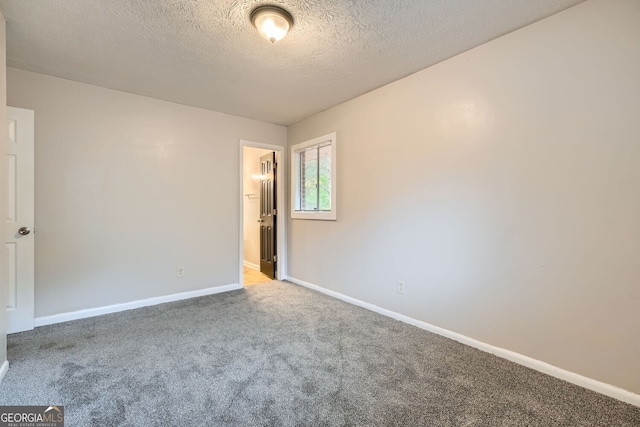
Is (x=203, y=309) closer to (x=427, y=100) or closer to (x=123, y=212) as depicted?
(x=123, y=212)

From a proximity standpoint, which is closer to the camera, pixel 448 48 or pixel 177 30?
pixel 177 30

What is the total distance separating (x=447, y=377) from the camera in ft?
6.26

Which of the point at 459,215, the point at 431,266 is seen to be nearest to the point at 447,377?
the point at 431,266

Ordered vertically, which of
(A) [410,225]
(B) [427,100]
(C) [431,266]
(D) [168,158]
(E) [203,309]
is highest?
(B) [427,100]

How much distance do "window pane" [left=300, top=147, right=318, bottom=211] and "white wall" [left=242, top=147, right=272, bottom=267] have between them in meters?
1.18

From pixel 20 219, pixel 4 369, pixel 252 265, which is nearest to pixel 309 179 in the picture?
pixel 252 265

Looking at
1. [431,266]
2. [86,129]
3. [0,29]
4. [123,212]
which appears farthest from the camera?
[123,212]

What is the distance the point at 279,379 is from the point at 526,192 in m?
2.14

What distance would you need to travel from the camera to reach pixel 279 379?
1878 mm

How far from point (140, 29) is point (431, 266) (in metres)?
3.01

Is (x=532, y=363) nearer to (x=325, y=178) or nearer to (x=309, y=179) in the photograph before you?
(x=325, y=178)

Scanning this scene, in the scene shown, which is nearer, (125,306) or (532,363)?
(532,363)

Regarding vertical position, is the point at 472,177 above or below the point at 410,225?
above

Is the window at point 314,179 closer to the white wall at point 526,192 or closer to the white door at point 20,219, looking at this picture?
the white wall at point 526,192
